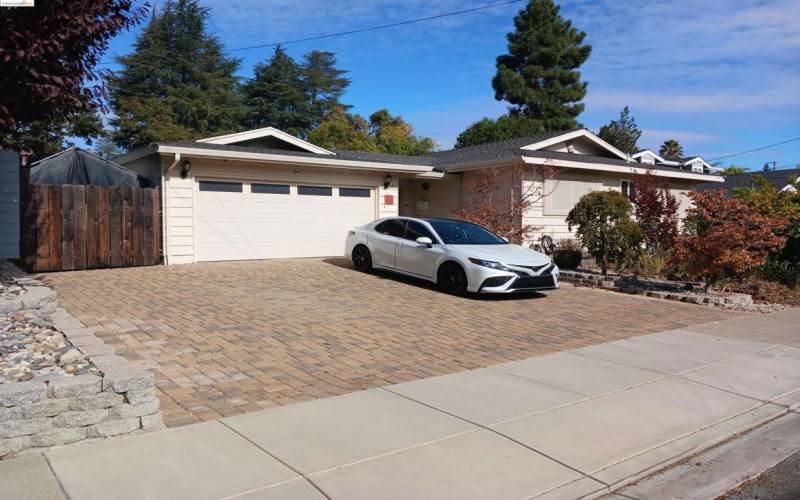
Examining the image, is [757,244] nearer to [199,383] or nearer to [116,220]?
[199,383]

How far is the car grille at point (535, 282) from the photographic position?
10.9 m

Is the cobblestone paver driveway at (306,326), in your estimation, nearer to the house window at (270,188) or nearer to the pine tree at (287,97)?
the house window at (270,188)

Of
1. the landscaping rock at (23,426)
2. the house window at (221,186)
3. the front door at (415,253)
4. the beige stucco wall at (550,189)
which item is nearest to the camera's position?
the landscaping rock at (23,426)

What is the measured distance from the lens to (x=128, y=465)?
4.04 meters

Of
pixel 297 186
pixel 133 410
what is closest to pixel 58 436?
pixel 133 410

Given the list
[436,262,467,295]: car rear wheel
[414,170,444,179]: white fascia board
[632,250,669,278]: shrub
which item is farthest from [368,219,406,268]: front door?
[632,250,669,278]: shrub

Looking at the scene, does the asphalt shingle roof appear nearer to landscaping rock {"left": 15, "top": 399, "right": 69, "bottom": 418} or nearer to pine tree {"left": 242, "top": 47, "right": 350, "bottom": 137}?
landscaping rock {"left": 15, "top": 399, "right": 69, "bottom": 418}

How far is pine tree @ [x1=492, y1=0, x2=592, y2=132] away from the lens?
159ft

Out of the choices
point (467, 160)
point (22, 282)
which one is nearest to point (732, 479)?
point (22, 282)

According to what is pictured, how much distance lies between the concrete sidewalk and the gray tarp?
1177 centimetres

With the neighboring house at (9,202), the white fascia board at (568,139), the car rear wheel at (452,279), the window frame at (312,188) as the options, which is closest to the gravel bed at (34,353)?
the neighboring house at (9,202)

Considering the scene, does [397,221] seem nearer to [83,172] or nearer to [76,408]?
[83,172]

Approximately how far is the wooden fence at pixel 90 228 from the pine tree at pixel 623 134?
46.7 m

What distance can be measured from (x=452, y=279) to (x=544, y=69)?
41.7 meters
